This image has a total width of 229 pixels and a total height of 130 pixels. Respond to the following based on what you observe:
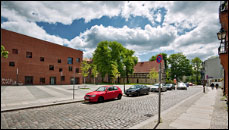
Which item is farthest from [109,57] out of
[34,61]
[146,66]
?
[146,66]

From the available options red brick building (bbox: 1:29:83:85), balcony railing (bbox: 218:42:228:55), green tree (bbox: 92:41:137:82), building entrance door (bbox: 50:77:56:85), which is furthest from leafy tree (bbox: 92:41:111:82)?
balcony railing (bbox: 218:42:228:55)

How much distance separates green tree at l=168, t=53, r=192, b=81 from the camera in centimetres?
6572

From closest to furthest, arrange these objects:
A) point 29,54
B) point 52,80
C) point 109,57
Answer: point 29,54 < point 52,80 < point 109,57

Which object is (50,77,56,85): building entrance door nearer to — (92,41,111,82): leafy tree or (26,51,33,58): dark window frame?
(26,51,33,58): dark window frame

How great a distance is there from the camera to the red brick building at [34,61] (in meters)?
29.8

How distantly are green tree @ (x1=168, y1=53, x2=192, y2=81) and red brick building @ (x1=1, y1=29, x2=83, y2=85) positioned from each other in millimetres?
49385

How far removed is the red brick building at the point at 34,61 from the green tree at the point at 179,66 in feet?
162

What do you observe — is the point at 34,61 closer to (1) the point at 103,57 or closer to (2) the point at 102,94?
(1) the point at 103,57

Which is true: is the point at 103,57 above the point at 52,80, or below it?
above

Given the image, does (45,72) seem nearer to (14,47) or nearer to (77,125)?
(14,47)

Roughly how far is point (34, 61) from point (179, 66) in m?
62.2

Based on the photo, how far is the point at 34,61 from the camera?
111ft

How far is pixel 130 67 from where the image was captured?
51969 millimetres

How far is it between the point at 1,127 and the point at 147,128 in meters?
5.78
